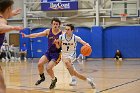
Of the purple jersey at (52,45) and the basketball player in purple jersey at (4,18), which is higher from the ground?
the basketball player in purple jersey at (4,18)

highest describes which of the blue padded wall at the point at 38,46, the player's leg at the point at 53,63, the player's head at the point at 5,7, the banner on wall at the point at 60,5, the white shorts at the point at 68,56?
the banner on wall at the point at 60,5

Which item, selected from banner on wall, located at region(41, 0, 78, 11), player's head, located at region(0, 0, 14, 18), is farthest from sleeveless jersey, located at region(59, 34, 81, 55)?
banner on wall, located at region(41, 0, 78, 11)

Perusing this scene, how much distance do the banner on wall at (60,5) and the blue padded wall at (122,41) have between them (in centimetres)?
321

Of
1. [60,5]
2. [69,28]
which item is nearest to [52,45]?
[69,28]

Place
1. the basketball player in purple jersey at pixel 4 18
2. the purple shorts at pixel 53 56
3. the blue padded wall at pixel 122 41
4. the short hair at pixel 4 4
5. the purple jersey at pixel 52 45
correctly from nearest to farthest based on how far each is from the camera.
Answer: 1. the basketball player in purple jersey at pixel 4 18
2. the short hair at pixel 4 4
3. the purple shorts at pixel 53 56
4. the purple jersey at pixel 52 45
5. the blue padded wall at pixel 122 41

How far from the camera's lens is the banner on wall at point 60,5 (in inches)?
1042

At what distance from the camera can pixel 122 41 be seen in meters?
25.4

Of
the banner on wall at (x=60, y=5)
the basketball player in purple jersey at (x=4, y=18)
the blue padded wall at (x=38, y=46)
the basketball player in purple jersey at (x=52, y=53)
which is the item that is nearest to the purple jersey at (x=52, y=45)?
the basketball player in purple jersey at (x=52, y=53)

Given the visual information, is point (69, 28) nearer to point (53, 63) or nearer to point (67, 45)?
point (67, 45)

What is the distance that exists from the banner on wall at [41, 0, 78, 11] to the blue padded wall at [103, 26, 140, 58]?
10.5 ft

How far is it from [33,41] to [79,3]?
16.0 feet

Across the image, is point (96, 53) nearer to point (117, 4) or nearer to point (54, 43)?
point (117, 4)

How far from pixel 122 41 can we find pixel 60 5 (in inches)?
225

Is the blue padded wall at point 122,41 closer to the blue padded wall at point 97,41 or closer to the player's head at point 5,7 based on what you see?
the blue padded wall at point 97,41
